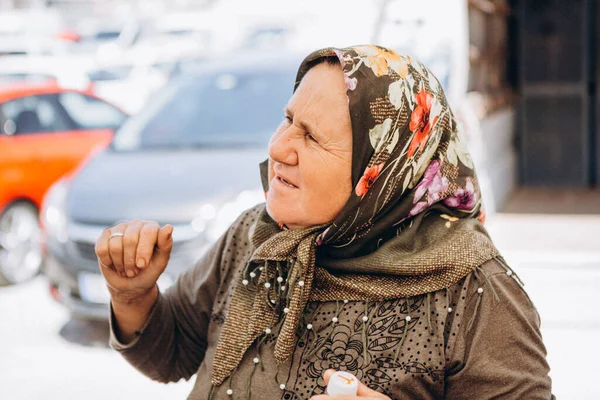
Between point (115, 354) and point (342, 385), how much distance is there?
410 centimetres

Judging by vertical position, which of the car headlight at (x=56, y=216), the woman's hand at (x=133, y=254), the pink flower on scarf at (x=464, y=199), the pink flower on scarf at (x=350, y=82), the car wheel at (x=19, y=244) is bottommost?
the car wheel at (x=19, y=244)

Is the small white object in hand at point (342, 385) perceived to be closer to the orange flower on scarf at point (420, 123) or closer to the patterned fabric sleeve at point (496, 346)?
the patterned fabric sleeve at point (496, 346)

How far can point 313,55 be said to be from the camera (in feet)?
6.54

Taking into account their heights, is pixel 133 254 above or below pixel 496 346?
above

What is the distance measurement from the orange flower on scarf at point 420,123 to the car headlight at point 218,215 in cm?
305

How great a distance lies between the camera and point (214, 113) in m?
6.07

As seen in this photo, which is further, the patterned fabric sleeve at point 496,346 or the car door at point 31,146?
the car door at point 31,146

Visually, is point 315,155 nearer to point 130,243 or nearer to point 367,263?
point 367,263

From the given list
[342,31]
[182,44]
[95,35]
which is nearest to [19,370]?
[342,31]

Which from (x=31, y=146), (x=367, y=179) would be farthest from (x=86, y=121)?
(x=367, y=179)

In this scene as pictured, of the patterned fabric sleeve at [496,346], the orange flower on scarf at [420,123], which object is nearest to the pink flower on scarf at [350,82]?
the orange flower on scarf at [420,123]

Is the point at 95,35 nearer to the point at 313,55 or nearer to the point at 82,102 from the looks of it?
the point at 82,102

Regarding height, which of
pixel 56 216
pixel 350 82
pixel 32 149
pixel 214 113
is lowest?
pixel 56 216

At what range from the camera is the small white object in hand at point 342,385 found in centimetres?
165
